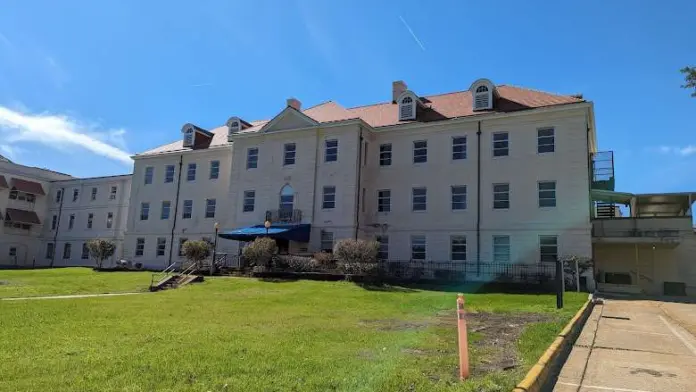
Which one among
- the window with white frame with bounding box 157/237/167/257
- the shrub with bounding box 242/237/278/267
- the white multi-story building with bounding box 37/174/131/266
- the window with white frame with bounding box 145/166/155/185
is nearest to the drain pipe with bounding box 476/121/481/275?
the shrub with bounding box 242/237/278/267

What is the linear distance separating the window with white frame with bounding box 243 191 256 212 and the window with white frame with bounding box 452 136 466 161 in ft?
47.4

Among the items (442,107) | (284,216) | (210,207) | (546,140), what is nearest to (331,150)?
(284,216)

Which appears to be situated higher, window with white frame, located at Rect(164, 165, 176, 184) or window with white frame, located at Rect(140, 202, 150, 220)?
window with white frame, located at Rect(164, 165, 176, 184)

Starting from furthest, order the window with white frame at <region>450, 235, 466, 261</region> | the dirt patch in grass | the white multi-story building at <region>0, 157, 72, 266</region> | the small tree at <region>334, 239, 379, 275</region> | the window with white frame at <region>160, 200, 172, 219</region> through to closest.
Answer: the white multi-story building at <region>0, 157, 72, 266</region> < the window with white frame at <region>160, 200, 172, 219</region> < the window with white frame at <region>450, 235, 466, 261</region> < the small tree at <region>334, 239, 379, 275</region> < the dirt patch in grass

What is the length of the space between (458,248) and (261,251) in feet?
39.3

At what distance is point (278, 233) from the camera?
31531 millimetres

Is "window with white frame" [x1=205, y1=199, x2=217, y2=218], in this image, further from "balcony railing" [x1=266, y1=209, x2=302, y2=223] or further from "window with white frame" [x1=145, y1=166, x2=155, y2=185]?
"window with white frame" [x1=145, y1=166, x2=155, y2=185]

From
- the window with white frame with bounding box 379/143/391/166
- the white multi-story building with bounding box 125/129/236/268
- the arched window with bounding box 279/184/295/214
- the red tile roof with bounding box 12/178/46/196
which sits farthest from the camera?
the red tile roof with bounding box 12/178/46/196

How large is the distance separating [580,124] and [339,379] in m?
26.7

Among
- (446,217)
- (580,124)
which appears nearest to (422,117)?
(446,217)

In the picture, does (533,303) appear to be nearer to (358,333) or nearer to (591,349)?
(591,349)

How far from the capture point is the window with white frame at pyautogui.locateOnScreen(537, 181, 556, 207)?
94.7 feet

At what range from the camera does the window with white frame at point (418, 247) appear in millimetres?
31859

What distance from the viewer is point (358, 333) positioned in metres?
10.0
